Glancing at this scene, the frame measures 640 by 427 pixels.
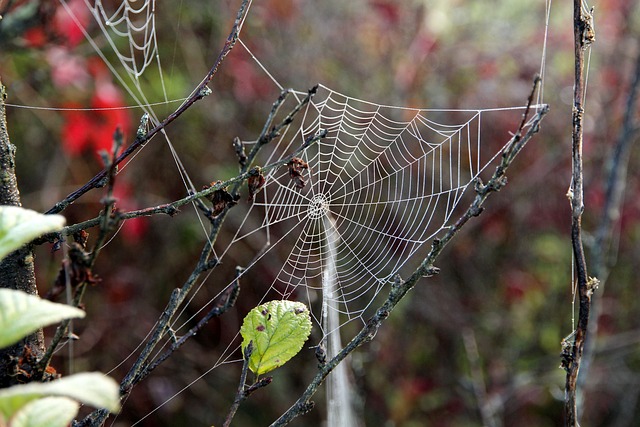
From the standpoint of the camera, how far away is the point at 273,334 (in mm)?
965

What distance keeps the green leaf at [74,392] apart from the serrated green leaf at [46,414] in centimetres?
5

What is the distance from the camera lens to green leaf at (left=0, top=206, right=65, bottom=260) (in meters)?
0.65

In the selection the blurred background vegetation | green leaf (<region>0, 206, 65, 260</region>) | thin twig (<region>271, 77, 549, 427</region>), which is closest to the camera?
green leaf (<region>0, 206, 65, 260</region>)

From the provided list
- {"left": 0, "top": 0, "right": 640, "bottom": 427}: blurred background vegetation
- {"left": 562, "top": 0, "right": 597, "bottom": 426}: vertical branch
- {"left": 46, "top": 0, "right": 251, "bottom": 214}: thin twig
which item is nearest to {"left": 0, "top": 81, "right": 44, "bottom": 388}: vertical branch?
{"left": 46, "top": 0, "right": 251, "bottom": 214}: thin twig

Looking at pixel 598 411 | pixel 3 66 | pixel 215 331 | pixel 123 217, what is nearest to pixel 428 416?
pixel 598 411

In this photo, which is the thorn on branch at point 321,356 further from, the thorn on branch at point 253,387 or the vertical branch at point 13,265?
the vertical branch at point 13,265

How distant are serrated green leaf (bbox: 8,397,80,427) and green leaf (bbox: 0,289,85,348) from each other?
0.21ft

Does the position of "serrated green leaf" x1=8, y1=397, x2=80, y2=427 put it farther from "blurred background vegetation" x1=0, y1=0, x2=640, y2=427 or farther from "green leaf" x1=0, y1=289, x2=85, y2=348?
"blurred background vegetation" x1=0, y1=0, x2=640, y2=427

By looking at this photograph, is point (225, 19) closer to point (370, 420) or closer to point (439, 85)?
point (439, 85)

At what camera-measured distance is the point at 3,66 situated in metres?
3.12

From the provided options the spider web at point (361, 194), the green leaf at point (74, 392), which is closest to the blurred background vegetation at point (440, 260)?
the spider web at point (361, 194)

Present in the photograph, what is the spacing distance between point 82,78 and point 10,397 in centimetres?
266

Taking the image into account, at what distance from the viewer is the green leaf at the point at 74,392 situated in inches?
20.1

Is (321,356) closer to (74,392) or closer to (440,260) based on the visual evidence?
(74,392)
